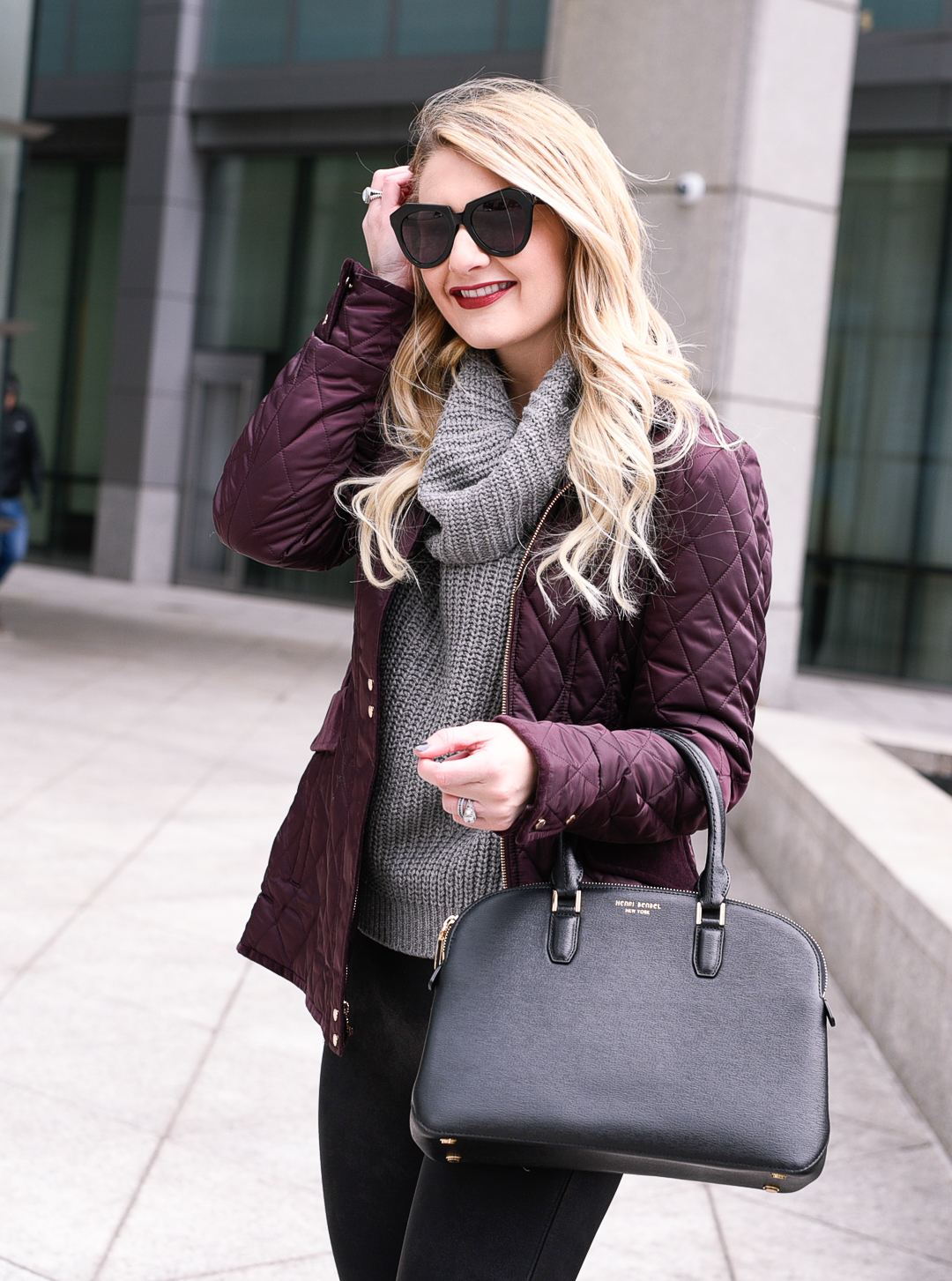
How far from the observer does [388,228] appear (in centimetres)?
196

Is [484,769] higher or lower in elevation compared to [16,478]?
lower

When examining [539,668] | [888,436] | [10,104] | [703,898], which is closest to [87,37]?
[10,104]

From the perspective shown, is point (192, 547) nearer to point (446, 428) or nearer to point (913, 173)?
point (913, 173)

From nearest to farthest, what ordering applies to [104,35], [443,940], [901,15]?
[443,940]
[901,15]
[104,35]

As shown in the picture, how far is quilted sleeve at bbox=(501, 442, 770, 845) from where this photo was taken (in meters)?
1.54

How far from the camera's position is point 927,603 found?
14477mm

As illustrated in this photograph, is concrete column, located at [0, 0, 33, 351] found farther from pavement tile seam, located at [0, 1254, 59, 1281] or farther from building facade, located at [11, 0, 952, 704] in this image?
pavement tile seam, located at [0, 1254, 59, 1281]

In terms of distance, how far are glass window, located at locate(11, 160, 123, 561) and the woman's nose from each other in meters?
18.5

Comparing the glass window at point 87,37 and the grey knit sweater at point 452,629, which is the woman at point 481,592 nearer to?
the grey knit sweater at point 452,629

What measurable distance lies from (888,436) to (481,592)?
1379cm

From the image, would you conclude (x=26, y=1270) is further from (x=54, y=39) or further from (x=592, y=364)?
(x=54, y=39)

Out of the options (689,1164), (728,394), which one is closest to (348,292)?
(689,1164)

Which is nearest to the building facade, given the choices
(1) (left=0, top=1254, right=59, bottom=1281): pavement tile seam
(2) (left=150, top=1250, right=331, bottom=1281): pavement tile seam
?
(2) (left=150, top=1250, right=331, bottom=1281): pavement tile seam

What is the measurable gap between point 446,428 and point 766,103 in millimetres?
8296
